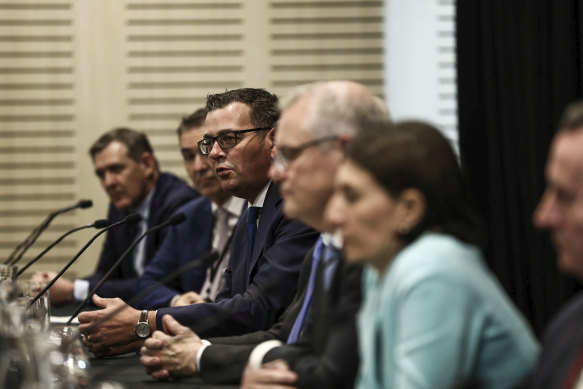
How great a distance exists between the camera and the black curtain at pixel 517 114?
12.3 feet

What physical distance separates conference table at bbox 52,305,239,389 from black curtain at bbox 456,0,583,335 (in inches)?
75.4

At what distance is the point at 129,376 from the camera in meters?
2.44

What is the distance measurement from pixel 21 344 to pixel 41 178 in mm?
4894

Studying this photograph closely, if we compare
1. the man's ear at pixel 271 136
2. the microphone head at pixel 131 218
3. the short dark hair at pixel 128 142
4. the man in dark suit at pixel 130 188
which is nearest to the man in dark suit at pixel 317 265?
the microphone head at pixel 131 218

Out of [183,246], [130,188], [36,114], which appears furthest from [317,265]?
[36,114]

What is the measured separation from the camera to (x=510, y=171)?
4242 mm

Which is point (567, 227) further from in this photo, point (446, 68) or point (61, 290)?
point (446, 68)

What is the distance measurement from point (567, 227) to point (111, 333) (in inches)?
71.4

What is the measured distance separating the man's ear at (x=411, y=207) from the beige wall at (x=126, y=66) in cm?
494

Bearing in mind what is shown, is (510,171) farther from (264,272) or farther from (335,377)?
(335,377)

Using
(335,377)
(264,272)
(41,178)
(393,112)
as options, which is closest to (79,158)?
(41,178)

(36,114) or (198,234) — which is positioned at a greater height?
(36,114)

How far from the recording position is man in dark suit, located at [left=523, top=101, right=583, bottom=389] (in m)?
1.28

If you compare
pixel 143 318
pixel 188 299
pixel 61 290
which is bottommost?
pixel 61 290
